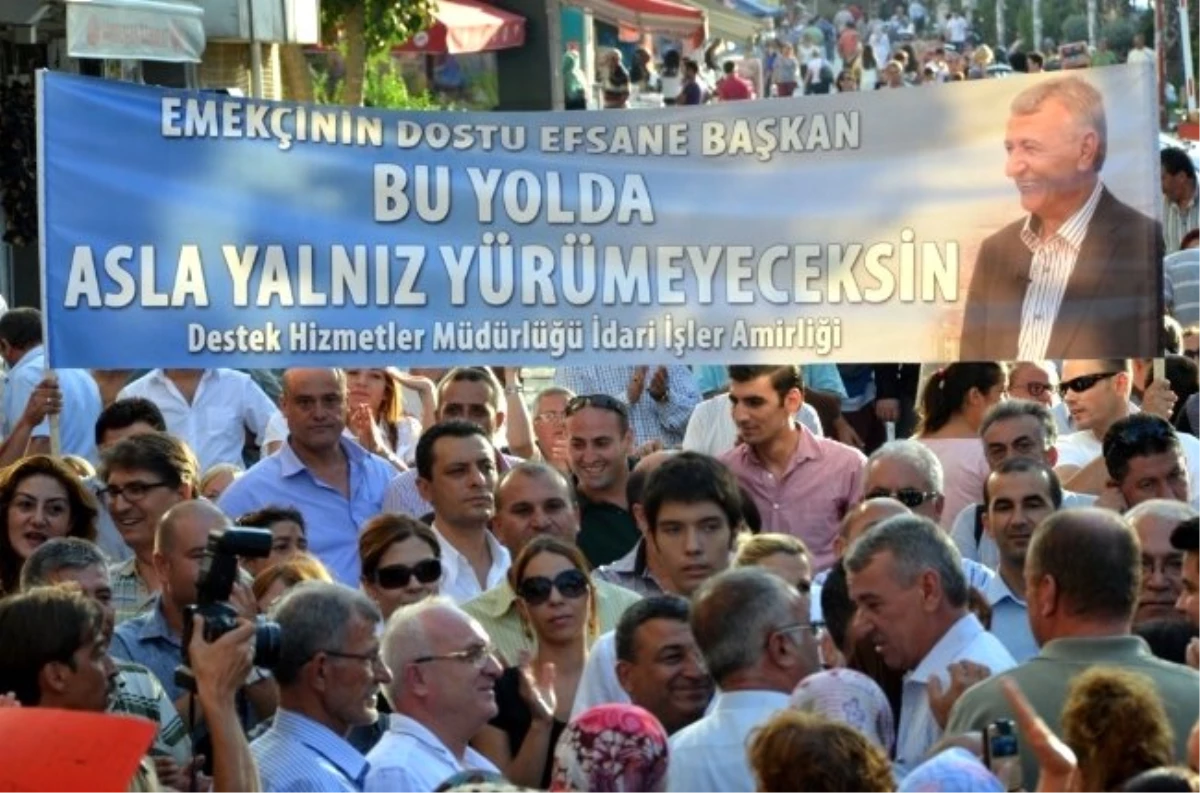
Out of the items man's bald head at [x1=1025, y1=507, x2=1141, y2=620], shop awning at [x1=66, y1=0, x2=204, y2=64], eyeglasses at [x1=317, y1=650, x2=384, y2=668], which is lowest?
eyeglasses at [x1=317, y1=650, x2=384, y2=668]

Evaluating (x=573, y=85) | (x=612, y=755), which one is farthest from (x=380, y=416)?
(x=573, y=85)

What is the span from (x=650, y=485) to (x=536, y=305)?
1326mm

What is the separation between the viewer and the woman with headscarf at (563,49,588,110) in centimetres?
3806

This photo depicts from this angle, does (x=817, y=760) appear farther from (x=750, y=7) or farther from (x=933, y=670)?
(x=750, y=7)

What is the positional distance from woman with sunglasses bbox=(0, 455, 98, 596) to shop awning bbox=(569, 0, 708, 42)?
28.9 m

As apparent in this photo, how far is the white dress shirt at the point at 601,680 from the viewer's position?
29.0 ft

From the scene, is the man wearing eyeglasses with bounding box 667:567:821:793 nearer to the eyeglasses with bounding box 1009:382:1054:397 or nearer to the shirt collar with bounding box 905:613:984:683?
the shirt collar with bounding box 905:613:984:683

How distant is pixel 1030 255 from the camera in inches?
435

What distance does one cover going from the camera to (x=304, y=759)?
7734mm

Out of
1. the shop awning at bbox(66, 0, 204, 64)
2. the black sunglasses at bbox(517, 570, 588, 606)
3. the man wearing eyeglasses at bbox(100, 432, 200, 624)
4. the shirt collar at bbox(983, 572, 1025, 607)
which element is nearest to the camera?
the black sunglasses at bbox(517, 570, 588, 606)

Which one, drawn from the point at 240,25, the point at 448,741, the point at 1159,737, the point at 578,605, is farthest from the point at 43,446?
the point at 240,25

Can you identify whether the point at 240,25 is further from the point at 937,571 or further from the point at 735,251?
the point at 937,571

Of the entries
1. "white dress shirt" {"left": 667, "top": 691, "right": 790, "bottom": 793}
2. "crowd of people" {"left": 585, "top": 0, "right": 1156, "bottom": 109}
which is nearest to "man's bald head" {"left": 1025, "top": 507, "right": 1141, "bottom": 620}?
"white dress shirt" {"left": 667, "top": 691, "right": 790, "bottom": 793}

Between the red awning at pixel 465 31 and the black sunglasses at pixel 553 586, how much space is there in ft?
82.8
